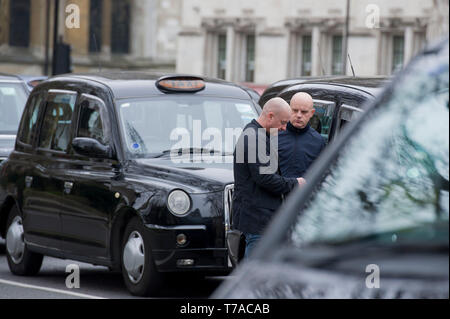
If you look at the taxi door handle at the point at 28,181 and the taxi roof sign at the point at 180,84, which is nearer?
the taxi roof sign at the point at 180,84

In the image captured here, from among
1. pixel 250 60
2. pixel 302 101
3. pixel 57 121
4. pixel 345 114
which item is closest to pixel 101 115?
pixel 57 121

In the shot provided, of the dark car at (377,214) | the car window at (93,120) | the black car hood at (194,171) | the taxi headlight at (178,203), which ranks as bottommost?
the taxi headlight at (178,203)

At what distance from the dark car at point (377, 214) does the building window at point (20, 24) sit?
83.1 m

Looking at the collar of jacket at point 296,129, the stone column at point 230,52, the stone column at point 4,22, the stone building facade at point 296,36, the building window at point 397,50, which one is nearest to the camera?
the collar of jacket at point 296,129

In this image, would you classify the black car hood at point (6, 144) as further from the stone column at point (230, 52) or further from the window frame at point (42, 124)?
the stone column at point (230, 52)

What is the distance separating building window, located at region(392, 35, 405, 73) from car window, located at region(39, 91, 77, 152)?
39706mm

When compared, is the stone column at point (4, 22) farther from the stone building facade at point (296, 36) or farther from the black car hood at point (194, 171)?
the black car hood at point (194, 171)

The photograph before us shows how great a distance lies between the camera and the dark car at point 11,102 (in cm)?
1562

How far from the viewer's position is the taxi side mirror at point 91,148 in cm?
1046

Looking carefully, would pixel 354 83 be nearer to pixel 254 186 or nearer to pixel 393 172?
pixel 254 186

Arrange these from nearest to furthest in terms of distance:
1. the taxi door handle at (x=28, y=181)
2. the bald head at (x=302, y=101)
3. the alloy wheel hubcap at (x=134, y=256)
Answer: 1. the bald head at (x=302, y=101)
2. the alloy wheel hubcap at (x=134, y=256)
3. the taxi door handle at (x=28, y=181)

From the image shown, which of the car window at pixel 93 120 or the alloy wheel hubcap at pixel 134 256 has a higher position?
the car window at pixel 93 120

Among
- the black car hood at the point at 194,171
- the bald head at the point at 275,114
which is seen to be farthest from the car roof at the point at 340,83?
the bald head at the point at 275,114

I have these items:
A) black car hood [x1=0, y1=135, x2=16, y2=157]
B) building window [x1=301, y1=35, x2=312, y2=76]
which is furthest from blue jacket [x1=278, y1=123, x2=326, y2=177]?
building window [x1=301, y1=35, x2=312, y2=76]
